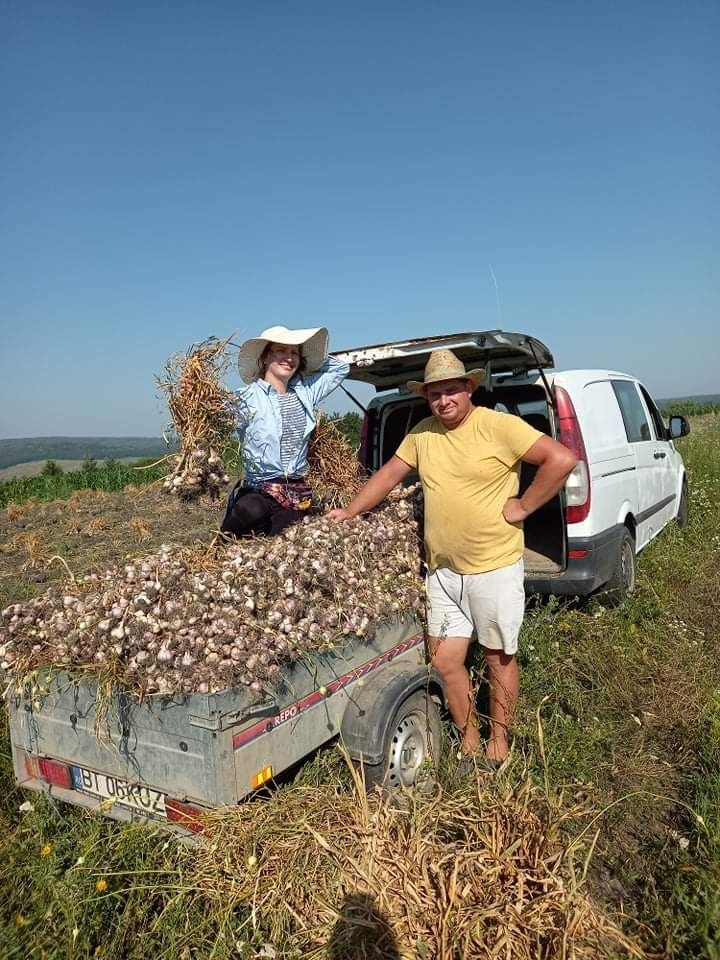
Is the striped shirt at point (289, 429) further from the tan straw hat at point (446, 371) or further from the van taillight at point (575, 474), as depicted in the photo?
the van taillight at point (575, 474)

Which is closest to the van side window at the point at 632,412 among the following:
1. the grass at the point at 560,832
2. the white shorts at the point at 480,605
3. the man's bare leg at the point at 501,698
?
the grass at the point at 560,832

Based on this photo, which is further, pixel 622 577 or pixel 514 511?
pixel 622 577

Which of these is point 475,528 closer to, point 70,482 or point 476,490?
point 476,490

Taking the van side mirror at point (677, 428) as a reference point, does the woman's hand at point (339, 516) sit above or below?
below

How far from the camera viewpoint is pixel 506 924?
2.16 m

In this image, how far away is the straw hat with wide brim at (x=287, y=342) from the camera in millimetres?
3963

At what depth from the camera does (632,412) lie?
638 centimetres

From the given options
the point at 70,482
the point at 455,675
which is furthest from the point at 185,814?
the point at 70,482

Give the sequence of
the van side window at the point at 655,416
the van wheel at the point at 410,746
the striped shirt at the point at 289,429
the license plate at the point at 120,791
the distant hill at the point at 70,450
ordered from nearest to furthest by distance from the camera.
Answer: the license plate at the point at 120,791, the van wheel at the point at 410,746, the striped shirt at the point at 289,429, the van side window at the point at 655,416, the distant hill at the point at 70,450

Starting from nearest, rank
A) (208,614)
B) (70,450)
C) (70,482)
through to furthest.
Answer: (208,614) → (70,482) → (70,450)

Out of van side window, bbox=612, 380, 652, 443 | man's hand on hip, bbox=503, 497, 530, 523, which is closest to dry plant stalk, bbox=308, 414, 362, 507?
man's hand on hip, bbox=503, 497, 530, 523

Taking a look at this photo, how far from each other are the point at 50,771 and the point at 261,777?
3.56ft

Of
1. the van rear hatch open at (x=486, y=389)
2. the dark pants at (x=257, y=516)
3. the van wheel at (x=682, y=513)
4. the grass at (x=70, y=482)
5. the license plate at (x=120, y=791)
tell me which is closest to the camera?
the license plate at (x=120, y=791)

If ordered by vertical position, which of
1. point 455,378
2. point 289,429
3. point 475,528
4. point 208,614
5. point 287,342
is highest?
point 287,342
